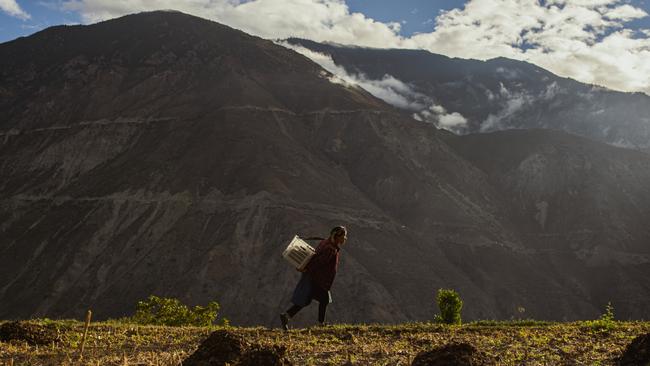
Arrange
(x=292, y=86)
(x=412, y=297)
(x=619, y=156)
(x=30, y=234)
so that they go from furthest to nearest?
(x=292, y=86), (x=619, y=156), (x=30, y=234), (x=412, y=297)

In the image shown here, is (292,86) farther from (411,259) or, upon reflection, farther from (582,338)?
(582,338)

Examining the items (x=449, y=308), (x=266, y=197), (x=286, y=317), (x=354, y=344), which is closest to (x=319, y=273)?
(x=286, y=317)

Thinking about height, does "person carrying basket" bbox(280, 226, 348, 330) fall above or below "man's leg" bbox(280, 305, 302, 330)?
above

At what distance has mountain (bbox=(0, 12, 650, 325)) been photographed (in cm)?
6506

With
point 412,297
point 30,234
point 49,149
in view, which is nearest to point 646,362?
point 412,297

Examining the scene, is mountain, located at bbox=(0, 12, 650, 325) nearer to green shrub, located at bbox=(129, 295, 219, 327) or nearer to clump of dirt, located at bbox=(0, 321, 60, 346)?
green shrub, located at bbox=(129, 295, 219, 327)

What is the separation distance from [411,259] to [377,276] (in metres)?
7.30

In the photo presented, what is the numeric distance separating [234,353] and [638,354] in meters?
4.81

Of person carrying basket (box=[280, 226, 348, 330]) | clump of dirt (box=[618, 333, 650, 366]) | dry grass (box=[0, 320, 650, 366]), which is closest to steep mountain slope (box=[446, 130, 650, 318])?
dry grass (box=[0, 320, 650, 366])

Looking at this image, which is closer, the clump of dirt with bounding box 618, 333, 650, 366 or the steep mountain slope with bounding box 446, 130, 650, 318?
the clump of dirt with bounding box 618, 333, 650, 366

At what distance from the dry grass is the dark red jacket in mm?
972

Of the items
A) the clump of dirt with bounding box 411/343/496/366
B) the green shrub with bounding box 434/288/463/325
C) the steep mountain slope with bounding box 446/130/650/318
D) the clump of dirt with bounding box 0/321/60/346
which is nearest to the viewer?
the clump of dirt with bounding box 411/343/496/366

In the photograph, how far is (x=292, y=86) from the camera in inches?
4648

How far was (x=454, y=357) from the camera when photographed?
7.05 meters
